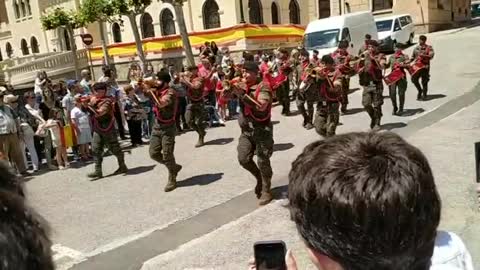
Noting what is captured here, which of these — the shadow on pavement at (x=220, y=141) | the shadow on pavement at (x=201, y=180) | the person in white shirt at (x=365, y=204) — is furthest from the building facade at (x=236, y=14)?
the person in white shirt at (x=365, y=204)

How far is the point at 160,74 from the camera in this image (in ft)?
25.4

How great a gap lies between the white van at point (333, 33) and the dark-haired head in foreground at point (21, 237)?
1963 cm

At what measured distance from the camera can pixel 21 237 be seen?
94 cm

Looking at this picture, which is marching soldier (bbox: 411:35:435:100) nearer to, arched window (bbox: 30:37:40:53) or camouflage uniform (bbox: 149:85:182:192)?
camouflage uniform (bbox: 149:85:182:192)

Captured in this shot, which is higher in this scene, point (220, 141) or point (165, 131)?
point (165, 131)

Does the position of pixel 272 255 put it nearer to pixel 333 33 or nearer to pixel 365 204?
pixel 365 204

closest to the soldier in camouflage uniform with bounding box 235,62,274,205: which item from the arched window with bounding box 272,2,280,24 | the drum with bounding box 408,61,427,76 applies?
the drum with bounding box 408,61,427,76

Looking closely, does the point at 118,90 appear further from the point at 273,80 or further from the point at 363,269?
the point at 363,269

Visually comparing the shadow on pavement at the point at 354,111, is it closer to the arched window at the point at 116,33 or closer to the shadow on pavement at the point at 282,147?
the shadow on pavement at the point at 282,147

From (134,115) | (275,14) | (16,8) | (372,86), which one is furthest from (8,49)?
(372,86)

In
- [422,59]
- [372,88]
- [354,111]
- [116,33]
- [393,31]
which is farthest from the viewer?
[116,33]

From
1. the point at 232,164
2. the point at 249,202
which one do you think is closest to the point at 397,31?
the point at 232,164

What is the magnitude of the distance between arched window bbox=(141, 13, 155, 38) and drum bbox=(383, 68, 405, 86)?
29.1 metres

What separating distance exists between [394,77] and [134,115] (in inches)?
235
